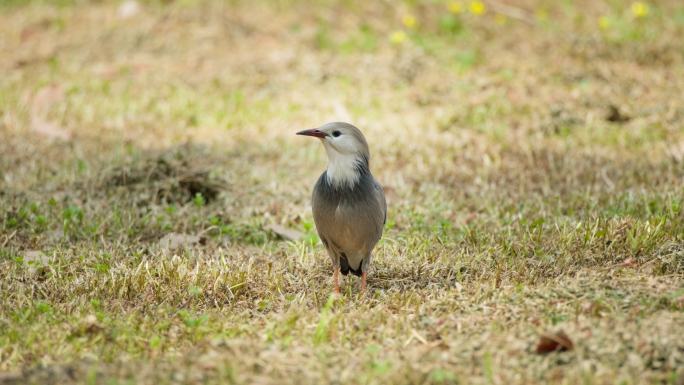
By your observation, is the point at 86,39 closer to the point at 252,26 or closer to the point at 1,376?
the point at 252,26

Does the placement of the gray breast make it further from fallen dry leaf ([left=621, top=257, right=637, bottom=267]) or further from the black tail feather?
fallen dry leaf ([left=621, top=257, right=637, bottom=267])

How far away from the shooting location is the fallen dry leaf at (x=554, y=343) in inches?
146

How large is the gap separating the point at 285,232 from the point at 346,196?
1355 mm

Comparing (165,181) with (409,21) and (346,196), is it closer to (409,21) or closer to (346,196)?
(346,196)

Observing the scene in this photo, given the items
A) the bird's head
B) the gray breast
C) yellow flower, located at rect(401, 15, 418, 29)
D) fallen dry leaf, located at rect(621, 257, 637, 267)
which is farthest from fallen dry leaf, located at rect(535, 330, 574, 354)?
yellow flower, located at rect(401, 15, 418, 29)

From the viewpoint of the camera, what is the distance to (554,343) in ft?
12.2

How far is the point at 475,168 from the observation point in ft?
25.1

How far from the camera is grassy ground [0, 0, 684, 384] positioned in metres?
3.87

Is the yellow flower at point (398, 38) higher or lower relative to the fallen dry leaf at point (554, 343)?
higher

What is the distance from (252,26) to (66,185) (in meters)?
5.32

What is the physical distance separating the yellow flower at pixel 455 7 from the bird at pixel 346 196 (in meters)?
7.38

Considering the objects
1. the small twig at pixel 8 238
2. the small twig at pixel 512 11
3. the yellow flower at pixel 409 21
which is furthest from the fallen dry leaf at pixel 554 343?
the small twig at pixel 512 11

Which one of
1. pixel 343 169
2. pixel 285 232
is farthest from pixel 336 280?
pixel 285 232

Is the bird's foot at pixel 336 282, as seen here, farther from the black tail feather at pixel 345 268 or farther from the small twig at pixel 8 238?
the small twig at pixel 8 238
